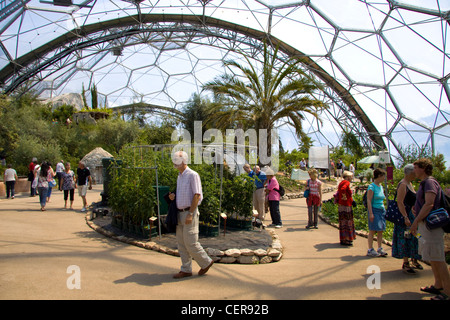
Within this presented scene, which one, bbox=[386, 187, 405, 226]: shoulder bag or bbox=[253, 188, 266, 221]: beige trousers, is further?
bbox=[253, 188, 266, 221]: beige trousers

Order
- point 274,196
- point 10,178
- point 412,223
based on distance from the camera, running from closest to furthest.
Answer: point 412,223
point 274,196
point 10,178

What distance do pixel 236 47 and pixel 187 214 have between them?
2956 centimetres

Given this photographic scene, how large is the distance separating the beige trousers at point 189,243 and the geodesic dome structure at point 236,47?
20.0 meters

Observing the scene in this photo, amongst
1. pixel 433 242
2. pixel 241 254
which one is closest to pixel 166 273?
pixel 241 254

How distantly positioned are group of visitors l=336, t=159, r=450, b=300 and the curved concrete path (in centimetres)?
25

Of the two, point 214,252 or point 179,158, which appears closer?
point 179,158

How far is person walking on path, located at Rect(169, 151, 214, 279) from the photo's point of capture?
4.26m

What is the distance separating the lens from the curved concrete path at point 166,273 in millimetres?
3801

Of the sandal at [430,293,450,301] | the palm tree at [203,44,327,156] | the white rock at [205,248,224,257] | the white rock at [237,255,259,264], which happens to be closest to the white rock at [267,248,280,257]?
the white rock at [237,255,259,264]

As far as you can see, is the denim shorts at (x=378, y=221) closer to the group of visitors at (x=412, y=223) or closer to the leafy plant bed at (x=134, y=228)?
the group of visitors at (x=412, y=223)

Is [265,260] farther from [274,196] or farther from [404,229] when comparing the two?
[274,196]

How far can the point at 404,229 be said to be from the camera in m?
4.70

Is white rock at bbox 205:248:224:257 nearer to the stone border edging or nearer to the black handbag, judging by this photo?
the stone border edging

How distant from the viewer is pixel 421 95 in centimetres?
2147
